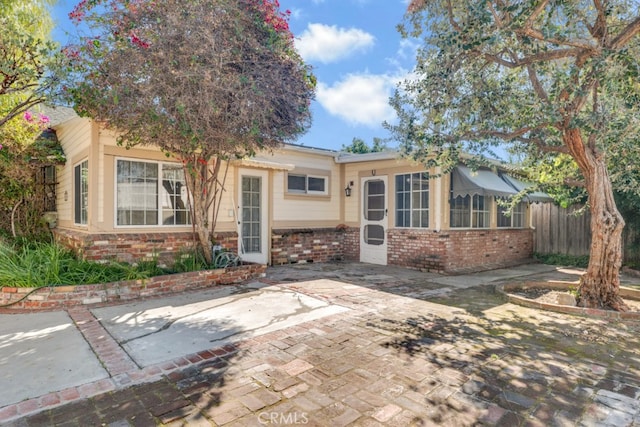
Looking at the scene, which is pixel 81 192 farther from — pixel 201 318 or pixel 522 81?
pixel 522 81

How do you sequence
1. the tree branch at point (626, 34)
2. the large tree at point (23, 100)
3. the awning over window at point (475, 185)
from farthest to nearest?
the awning over window at point (475, 185)
the large tree at point (23, 100)
the tree branch at point (626, 34)

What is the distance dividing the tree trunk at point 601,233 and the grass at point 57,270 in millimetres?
7775

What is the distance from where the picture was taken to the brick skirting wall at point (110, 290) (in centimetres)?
561

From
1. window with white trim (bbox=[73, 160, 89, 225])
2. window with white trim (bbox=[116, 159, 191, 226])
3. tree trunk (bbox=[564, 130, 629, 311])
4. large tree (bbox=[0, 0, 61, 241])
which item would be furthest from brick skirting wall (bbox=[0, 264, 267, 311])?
tree trunk (bbox=[564, 130, 629, 311])

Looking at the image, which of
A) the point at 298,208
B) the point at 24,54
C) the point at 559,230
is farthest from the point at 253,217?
the point at 559,230

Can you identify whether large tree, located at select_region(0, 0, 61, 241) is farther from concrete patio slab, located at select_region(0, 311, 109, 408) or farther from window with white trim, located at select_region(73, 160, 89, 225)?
concrete patio slab, located at select_region(0, 311, 109, 408)

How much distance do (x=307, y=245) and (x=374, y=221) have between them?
2.20 metres

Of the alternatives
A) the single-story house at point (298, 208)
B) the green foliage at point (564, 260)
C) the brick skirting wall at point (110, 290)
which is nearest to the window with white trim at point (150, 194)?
the single-story house at point (298, 208)

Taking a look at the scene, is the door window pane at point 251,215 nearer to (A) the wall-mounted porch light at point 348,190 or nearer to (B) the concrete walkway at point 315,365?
(A) the wall-mounted porch light at point 348,190

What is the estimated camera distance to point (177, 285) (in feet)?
22.4

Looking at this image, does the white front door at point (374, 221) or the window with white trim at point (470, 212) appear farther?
the white front door at point (374, 221)

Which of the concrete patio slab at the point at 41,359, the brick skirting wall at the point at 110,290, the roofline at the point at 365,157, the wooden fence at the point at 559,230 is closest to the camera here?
the concrete patio slab at the point at 41,359

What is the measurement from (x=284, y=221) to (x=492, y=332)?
268 inches

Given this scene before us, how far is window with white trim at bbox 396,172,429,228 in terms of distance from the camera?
985 centimetres
